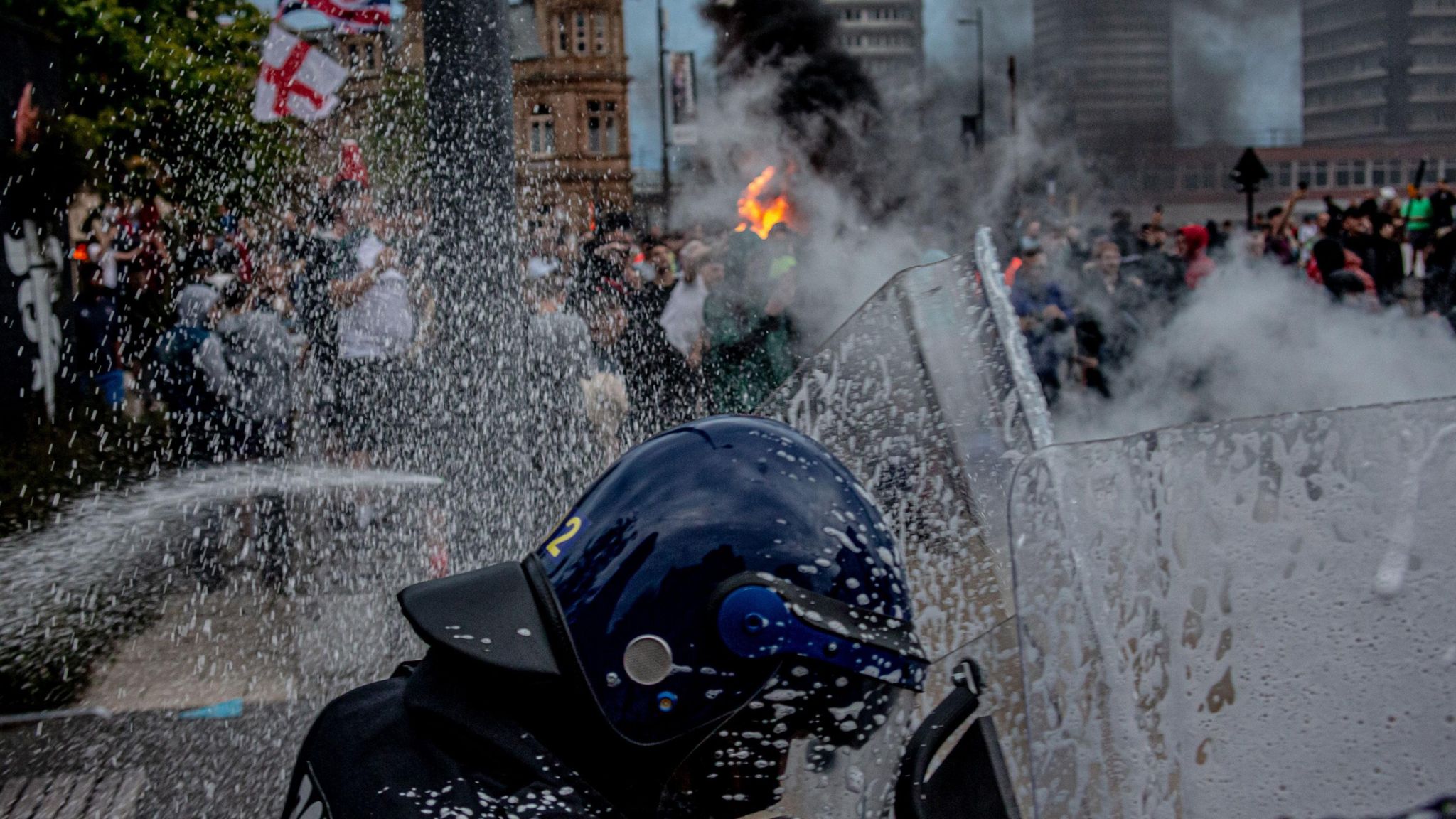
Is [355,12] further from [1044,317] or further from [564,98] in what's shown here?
[1044,317]

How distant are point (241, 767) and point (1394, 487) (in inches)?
146

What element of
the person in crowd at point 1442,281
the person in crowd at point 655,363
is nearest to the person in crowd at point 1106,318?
the person in crowd at point 1442,281

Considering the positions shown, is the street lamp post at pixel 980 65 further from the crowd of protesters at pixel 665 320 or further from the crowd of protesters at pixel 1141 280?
the crowd of protesters at pixel 665 320

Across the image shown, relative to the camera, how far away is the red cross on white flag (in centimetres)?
620

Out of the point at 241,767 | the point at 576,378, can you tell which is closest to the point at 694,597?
the point at 241,767

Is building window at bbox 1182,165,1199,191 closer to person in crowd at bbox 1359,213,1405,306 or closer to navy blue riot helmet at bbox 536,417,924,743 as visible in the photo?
person in crowd at bbox 1359,213,1405,306

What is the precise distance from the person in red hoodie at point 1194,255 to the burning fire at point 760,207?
446cm

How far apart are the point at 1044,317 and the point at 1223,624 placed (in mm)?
8907

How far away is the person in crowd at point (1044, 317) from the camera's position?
31.3ft

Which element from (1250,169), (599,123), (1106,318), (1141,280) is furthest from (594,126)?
(1250,169)

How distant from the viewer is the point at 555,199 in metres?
8.13

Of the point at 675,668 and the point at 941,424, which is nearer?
the point at 675,668

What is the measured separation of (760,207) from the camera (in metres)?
15.5

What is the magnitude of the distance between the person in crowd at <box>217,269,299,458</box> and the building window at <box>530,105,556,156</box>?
198 centimetres
